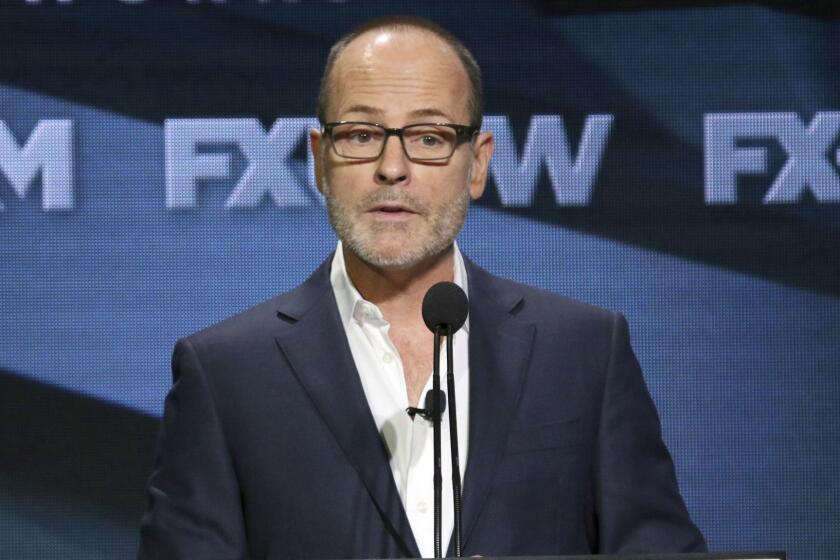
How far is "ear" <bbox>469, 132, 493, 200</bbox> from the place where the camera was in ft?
7.96

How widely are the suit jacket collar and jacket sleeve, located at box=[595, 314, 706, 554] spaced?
6.3 inches

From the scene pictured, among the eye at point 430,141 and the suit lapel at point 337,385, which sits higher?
the eye at point 430,141

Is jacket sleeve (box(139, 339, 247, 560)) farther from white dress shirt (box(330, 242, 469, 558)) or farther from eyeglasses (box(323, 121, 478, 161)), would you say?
eyeglasses (box(323, 121, 478, 161))

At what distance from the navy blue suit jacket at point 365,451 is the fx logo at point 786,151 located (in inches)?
57.1

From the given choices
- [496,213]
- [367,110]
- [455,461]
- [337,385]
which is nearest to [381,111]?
[367,110]

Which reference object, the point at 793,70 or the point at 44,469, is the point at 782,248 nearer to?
the point at 793,70

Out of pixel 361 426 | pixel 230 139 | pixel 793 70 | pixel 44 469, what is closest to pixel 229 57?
pixel 230 139

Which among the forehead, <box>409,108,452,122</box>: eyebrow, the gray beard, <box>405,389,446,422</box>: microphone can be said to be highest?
the forehead

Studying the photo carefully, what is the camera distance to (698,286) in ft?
12.2

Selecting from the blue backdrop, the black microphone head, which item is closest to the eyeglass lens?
the black microphone head

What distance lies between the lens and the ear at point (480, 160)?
95.5 inches

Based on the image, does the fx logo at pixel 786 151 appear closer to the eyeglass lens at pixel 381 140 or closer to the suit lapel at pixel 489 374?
the suit lapel at pixel 489 374

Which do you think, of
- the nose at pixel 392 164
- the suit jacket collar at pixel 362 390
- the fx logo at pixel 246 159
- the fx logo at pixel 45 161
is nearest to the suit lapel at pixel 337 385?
the suit jacket collar at pixel 362 390

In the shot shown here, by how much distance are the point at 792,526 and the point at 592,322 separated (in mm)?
1589
